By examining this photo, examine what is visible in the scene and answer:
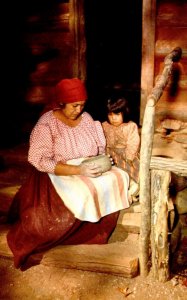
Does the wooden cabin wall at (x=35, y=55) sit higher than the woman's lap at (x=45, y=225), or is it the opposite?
the wooden cabin wall at (x=35, y=55)

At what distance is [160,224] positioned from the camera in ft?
12.1

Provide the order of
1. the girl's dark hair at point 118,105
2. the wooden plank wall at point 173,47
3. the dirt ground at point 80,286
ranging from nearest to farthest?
the dirt ground at point 80,286 < the girl's dark hair at point 118,105 < the wooden plank wall at point 173,47

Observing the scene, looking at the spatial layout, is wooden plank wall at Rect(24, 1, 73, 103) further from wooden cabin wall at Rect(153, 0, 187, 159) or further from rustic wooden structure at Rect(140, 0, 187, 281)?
wooden cabin wall at Rect(153, 0, 187, 159)

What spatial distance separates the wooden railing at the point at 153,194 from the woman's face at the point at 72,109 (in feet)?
3.17

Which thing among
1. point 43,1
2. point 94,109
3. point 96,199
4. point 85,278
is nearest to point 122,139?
point 96,199

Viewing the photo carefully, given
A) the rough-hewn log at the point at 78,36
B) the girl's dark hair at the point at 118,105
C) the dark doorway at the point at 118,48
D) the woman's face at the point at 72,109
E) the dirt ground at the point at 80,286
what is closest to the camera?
the dirt ground at the point at 80,286

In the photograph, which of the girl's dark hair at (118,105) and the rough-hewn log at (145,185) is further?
the girl's dark hair at (118,105)

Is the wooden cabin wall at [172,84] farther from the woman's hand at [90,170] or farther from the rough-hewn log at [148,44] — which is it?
the woman's hand at [90,170]

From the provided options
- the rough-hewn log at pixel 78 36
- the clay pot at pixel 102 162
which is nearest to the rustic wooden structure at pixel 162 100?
the clay pot at pixel 102 162

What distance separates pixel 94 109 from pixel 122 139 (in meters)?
3.59

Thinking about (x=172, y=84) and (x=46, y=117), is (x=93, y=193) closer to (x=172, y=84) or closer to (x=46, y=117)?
(x=46, y=117)

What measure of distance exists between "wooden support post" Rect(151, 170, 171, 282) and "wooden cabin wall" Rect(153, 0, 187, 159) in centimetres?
153

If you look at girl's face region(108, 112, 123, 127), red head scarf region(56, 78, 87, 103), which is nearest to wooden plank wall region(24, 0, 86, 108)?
girl's face region(108, 112, 123, 127)

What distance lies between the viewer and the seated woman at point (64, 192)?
4039 mm
